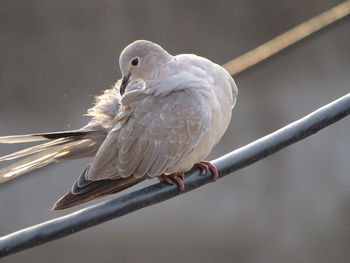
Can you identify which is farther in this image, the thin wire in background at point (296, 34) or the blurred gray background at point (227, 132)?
the thin wire in background at point (296, 34)

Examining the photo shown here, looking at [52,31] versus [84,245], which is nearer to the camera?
[84,245]

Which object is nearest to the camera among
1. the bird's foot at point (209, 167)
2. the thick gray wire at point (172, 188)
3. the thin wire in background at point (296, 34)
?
the thick gray wire at point (172, 188)

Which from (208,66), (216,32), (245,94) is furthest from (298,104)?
(208,66)

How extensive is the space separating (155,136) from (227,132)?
9.95 feet

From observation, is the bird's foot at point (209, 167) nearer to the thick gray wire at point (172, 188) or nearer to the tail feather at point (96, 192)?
the thick gray wire at point (172, 188)

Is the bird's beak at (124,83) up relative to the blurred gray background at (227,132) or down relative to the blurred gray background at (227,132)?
down

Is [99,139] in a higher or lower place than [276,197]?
lower

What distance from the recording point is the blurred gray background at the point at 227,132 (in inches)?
233

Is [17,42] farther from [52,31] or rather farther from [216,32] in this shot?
[216,32]

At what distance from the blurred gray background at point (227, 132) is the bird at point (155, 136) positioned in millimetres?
2661

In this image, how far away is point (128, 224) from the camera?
5.96 m

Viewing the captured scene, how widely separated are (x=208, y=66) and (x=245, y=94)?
10.3 ft

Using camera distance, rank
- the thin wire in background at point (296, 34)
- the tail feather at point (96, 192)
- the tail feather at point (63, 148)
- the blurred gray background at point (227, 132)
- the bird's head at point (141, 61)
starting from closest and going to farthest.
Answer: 1. the tail feather at point (96, 192)
2. the tail feather at point (63, 148)
3. the bird's head at point (141, 61)
4. the blurred gray background at point (227, 132)
5. the thin wire in background at point (296, 34)

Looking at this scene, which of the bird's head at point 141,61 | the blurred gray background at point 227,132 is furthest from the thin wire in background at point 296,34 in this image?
the bird's head at point 141,61
